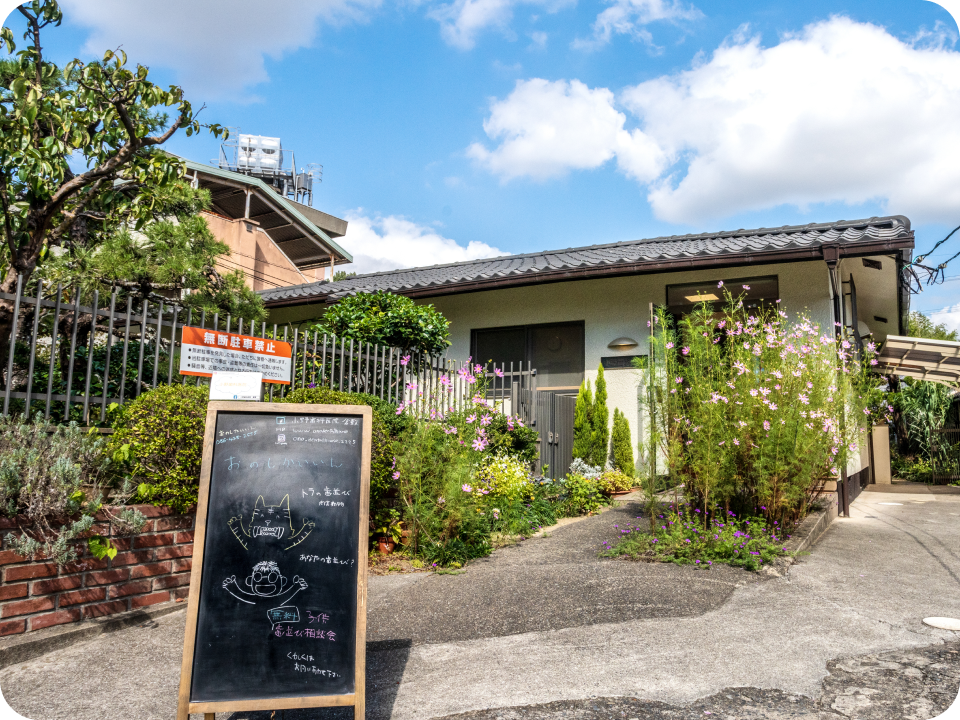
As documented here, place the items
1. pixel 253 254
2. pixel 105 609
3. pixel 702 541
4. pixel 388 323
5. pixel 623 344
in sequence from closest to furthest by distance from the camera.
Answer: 1. pixel 105 609
2. pixel 702 541
3. pixel 388 323
4. pixel 623 344
5. pixel 253 254

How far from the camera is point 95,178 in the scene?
5559mm

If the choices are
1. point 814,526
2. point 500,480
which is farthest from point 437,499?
point 814,526

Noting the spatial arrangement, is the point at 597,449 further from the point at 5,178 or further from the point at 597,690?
the point at 5,178

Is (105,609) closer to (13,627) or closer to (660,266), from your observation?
(13,627)

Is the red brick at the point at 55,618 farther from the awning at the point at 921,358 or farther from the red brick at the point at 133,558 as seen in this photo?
the awning at the point at 921,358

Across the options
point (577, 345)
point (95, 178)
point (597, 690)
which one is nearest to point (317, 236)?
point (577, 345)

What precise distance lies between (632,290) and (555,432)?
275 centimetres

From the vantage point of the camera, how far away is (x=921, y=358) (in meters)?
13.3

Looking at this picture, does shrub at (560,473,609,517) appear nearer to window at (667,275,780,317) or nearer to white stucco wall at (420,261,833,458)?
white stucco wall at (420,261,833,458)

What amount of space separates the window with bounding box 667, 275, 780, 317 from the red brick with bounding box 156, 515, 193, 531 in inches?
297

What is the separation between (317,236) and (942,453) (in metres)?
19.4

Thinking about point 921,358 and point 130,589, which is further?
point 921,358

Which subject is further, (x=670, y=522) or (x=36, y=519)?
(x=670, y=522)

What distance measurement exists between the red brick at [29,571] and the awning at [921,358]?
41.4 ft
